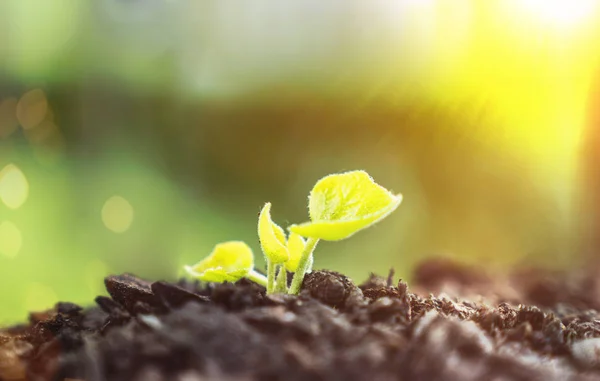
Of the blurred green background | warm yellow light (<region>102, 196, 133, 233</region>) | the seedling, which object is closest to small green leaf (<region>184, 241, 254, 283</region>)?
the seedling

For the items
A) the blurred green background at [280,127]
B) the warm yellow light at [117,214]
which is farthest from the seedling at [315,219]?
the warm yellow light at [117,214]

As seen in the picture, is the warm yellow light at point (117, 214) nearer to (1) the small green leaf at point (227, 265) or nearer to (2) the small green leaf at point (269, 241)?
(1) the small green leaf at point (227, 265)

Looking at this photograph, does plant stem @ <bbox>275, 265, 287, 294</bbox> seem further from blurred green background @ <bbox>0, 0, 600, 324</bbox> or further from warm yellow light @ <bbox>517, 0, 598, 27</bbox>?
warm yellow light @ <bbox>517, 0, 598, 27</bbox>

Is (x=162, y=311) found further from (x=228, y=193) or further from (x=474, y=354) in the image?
(x=228, y=193)

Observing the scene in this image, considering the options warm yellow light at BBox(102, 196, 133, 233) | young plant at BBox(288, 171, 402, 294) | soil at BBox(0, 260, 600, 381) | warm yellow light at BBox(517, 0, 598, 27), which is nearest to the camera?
soil at BBox(0, 260, 600, 381)

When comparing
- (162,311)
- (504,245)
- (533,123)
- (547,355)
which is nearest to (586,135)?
(533,123)

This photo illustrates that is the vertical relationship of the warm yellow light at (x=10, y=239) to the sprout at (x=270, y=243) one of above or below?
above

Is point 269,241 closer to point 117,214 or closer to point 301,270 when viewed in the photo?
point 301,270
